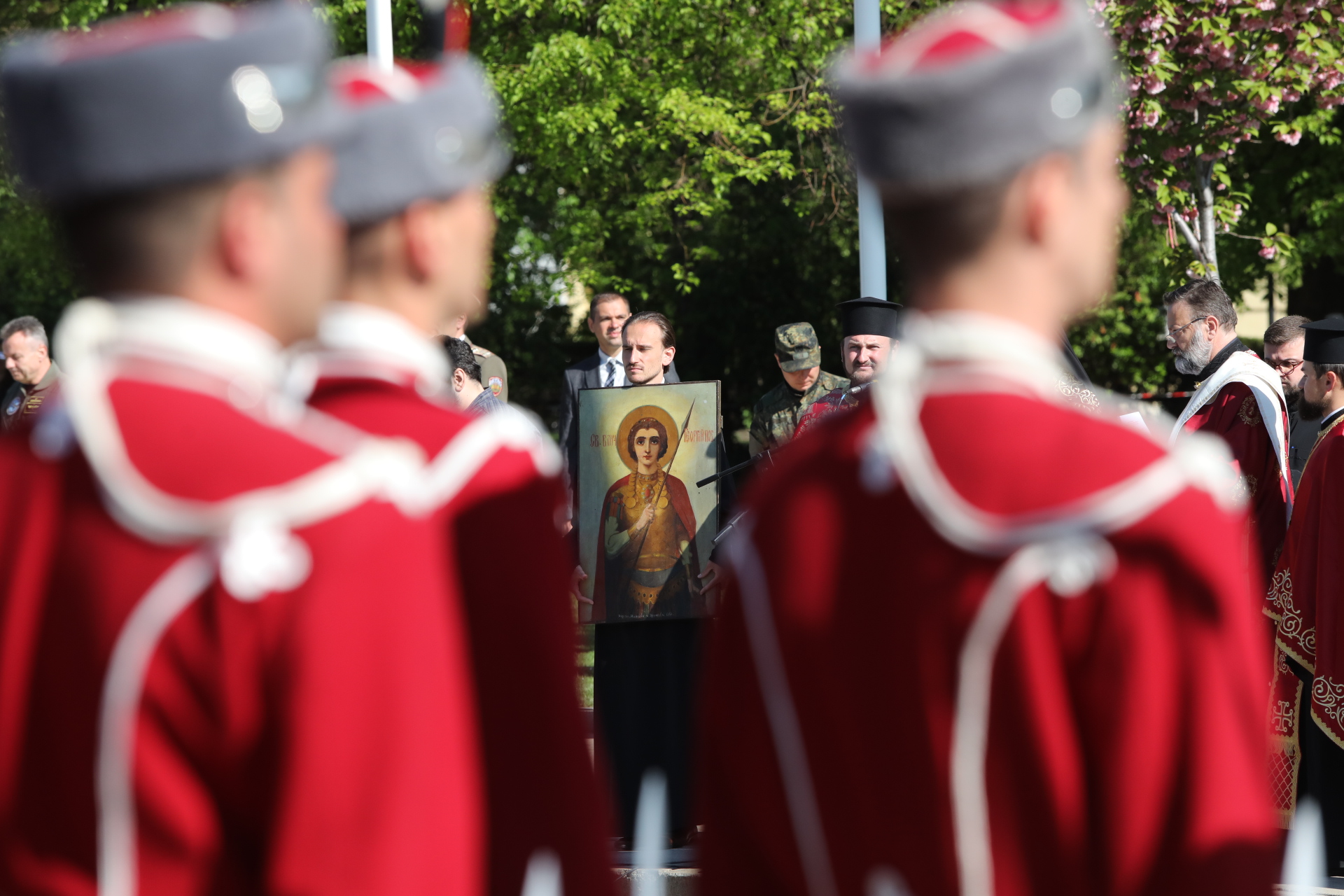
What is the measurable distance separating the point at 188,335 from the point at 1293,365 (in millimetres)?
7232

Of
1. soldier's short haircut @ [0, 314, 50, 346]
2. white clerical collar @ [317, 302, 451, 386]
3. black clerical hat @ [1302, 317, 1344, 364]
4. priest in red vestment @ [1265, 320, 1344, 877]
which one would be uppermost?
soldier's short haircut @ [0, 314, 50, 346]

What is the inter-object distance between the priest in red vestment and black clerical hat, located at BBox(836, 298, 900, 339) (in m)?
1.55

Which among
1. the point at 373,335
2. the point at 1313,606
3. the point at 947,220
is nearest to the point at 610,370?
the point at 1313,606

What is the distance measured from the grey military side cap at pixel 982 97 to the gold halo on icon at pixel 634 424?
14.1 ft

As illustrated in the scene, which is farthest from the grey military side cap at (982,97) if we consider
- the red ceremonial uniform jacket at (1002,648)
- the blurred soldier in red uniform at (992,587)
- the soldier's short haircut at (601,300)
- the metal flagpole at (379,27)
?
the metal flagpole at (379,27)

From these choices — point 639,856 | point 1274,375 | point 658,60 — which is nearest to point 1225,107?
point 1274,375

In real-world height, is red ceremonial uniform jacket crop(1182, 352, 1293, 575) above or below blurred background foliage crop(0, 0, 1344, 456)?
below

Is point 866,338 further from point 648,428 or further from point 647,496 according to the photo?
point 647,496

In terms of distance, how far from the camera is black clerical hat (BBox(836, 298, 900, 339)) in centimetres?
643

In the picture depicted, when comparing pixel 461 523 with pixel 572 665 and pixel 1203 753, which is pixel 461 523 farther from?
pixel 1203 753

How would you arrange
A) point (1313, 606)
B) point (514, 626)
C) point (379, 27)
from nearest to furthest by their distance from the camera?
1. point (514, 626)
2. point (1313, 606)
3. point (379, 27)

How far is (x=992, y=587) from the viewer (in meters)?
1.43

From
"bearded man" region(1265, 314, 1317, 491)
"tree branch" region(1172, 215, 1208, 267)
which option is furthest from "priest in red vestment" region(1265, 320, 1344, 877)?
"tree branch" region(1172, 215, 1208, 267)

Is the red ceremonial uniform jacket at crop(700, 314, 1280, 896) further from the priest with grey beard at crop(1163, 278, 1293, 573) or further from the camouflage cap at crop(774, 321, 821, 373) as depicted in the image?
the priest with grey beard at crop(1163, 278, 1293, 573)
